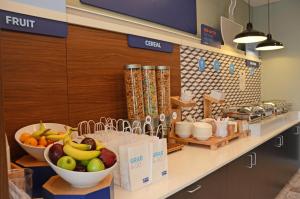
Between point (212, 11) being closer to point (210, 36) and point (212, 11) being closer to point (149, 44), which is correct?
point (210, 36)

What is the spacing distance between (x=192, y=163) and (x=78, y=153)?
1008mm

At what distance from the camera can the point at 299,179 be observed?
3711 millimetres

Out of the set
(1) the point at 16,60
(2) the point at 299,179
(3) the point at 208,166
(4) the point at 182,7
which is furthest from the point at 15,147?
(2) the point at 299,179

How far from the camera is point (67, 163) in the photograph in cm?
100

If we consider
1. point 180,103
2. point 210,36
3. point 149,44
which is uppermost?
point 210,36

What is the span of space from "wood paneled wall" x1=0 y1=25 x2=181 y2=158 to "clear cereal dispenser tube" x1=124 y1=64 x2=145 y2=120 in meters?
0.19

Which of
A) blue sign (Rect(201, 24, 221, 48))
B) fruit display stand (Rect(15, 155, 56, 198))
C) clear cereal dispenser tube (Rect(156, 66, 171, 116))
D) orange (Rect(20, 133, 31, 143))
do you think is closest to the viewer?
fruit display stand (Rect(15, 155, 56, 198))

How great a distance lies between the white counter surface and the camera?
4.28 feet

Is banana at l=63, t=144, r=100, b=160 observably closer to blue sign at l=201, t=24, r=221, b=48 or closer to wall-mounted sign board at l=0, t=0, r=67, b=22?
wall-mounted sign board at l=0, t=0, r=67, b=22

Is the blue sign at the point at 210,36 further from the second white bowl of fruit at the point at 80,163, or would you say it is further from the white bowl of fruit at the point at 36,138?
the second white bowl of fruit at the point at 80,163

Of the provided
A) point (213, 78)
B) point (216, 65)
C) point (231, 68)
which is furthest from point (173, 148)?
point (231, 68)

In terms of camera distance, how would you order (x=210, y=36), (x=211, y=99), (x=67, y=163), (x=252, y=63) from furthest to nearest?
(x=252, y=63), (x=210, y=36), (x=211, y=99), (x=67, y=163)

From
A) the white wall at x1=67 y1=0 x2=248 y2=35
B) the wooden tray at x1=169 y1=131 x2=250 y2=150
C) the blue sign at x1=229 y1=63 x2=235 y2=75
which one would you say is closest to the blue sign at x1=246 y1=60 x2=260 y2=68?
the blue sign at x1=229 y1=63 x2=235 y2=75

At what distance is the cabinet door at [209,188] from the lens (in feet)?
4.81
